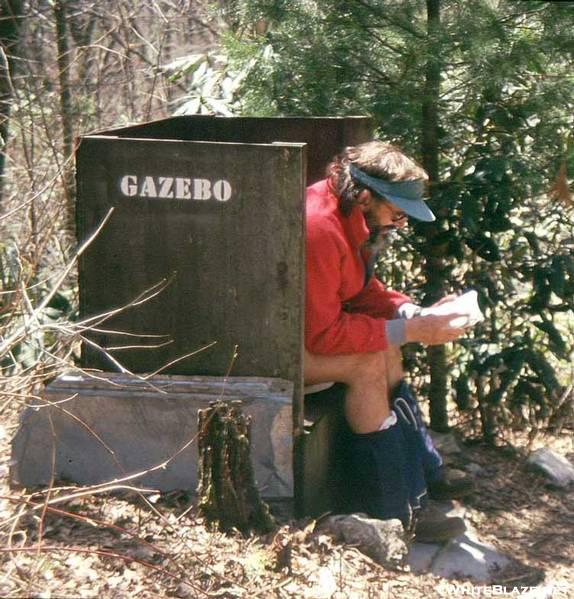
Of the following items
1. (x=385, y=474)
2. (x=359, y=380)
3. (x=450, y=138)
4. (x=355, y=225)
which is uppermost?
(x=450, y=138)

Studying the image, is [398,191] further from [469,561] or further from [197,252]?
[469,561]

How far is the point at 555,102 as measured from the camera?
16.4ft

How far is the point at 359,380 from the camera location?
4.43 m

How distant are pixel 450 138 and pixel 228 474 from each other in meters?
2.24

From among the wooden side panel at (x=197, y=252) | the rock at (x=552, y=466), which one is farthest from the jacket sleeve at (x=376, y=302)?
the rock at (x=552, y=466)

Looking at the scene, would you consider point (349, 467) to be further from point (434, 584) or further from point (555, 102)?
point (555, 102)

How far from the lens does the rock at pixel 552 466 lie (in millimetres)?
5633

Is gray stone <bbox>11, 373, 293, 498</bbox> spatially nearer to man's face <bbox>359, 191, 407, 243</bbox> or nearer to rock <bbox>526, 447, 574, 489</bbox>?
man's face <bbox>359, 191, 407, 243</bbox>

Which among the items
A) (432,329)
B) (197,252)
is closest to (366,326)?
(432,329)

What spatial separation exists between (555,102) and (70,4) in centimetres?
340

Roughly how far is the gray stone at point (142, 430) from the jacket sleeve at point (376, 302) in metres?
0.81

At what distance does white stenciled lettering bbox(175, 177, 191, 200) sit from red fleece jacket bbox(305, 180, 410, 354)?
19.7 inches

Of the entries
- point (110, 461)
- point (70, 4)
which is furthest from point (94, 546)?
point (70, 4)

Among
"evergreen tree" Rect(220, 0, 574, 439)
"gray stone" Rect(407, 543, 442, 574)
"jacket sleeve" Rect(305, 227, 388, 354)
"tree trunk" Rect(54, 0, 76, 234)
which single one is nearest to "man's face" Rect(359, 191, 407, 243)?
"jacket sleeve" Rect(305, 227, 388, 354)
